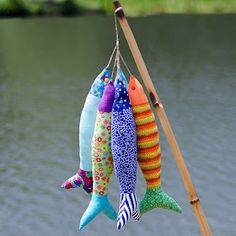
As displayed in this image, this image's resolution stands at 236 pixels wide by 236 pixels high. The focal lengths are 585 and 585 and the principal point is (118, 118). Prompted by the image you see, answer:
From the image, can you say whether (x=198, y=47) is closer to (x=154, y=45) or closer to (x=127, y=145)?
(x=154, y=45)

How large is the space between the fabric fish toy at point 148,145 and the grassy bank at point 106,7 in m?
15.1

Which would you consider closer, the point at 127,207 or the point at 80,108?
the point at 127,207

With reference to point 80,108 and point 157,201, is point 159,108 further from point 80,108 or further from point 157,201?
point 80,108

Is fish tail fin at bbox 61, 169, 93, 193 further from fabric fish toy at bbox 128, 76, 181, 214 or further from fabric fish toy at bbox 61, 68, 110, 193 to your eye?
fabric fish toy at bbox 128, 76, 181, 214

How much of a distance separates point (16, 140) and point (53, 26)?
26.1 feet

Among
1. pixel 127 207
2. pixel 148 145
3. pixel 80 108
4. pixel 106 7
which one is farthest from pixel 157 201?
pixel 106 7

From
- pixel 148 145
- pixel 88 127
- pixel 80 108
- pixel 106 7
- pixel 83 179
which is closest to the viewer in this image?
pixel 148 145

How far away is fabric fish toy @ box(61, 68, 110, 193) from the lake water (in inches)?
169

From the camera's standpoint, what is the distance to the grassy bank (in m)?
16.8

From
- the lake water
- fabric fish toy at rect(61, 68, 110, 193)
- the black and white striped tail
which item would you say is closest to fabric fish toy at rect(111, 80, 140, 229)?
the black and white striped tail

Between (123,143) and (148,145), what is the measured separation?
0.32 ft

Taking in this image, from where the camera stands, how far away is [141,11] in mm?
16906

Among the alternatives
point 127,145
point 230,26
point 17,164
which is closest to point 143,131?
point 127,145

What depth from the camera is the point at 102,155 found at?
201cm
